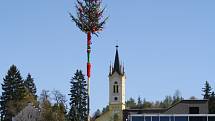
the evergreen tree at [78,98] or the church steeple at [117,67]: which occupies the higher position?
the church steeple at [117,67]

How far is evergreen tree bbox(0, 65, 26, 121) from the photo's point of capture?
130m

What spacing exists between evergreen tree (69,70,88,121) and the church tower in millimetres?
11943

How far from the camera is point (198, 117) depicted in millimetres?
88875

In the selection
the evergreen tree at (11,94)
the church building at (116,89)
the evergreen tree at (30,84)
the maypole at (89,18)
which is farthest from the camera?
the church building at (116,89)

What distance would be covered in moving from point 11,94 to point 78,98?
1517cm

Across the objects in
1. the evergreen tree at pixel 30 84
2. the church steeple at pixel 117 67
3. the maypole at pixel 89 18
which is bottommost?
the maypole at pixel 89 18

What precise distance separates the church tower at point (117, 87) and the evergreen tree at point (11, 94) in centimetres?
2947

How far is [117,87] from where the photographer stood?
161m

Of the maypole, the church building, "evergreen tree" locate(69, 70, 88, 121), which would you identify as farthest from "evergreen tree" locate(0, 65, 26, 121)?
the maypole

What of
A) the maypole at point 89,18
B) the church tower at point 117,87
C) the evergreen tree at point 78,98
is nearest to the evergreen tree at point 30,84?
the evergreen tree at point 78,98

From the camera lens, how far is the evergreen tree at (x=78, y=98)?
441 feet

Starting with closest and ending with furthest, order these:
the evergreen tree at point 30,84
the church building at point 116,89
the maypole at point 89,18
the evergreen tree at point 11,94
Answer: the maypole at point 89,18 → the evergreen tree at point 11,94 → the evergreen tree at point 30,84 → the church building at point 116,89

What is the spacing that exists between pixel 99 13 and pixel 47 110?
215 feet

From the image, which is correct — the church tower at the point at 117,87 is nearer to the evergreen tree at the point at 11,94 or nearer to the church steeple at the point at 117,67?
the church steeple at the point at 117,67
